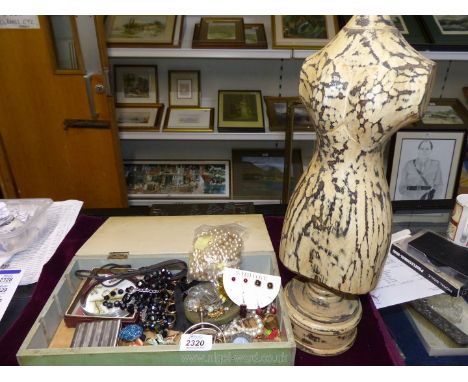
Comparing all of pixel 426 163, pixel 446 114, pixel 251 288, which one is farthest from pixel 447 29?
pixel 251 288

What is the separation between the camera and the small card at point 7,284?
0.83 m

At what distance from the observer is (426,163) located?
72.0 inches

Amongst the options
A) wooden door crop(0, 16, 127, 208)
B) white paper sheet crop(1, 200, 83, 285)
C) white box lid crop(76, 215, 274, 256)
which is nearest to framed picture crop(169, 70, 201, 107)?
wooden door crop(0, 16, 127, 208)

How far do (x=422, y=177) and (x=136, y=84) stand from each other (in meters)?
1.41

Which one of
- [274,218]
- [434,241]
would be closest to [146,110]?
[274,218]

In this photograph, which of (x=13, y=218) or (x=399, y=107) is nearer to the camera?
(x=399, y=107)

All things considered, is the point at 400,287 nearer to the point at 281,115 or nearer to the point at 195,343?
the point at 195,343

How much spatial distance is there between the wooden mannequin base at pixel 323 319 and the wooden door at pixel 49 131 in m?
1.24

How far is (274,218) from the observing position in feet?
3.99

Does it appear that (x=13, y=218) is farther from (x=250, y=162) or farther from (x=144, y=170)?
(x=250, y=162)

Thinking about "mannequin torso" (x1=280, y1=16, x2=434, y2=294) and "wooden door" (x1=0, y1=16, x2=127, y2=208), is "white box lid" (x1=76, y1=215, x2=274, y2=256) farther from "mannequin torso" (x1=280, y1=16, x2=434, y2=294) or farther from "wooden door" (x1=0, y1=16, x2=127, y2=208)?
"wooden door" (x1=0, y1=16, x2=127, y2=208)

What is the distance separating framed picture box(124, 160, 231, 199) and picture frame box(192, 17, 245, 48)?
64 cm

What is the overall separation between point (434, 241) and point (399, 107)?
1.80 feet

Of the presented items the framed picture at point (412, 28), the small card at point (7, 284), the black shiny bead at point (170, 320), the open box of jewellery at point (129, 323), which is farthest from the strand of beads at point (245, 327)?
the framed picture at point (412, 28)
